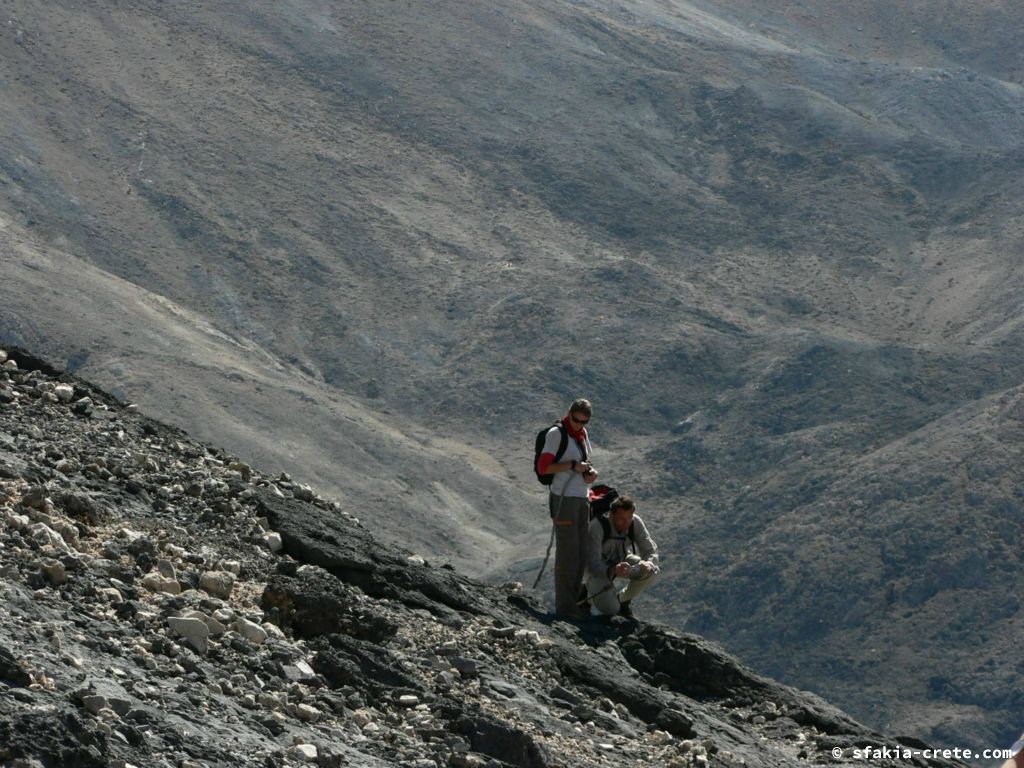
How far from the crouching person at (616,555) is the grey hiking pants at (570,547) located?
0.09 m

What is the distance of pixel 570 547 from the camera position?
12625mm

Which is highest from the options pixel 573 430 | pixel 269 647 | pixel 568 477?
pixel 573 430

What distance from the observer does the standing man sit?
12625 millimetres

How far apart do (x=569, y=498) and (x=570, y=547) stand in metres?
0.30

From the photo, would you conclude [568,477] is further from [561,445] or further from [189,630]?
[189,630]

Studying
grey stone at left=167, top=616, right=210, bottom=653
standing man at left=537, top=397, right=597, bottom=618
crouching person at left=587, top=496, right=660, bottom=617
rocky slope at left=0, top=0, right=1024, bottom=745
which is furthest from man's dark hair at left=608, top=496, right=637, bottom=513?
rocky slope at left=0, top=0, right=1024, bottom=745

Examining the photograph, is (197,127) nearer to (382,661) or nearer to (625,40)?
(625,40)

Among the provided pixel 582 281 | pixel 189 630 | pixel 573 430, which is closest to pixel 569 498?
pixel 573 430

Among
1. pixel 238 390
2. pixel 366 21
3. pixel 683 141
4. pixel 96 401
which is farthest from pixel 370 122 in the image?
pixel 96 401

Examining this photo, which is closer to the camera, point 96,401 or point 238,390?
point 96,401

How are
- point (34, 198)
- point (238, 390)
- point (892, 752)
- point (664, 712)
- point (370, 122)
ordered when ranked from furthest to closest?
point (370, 122), point (34, 198), point (238, 390), point (892, 752), point (664, 712)

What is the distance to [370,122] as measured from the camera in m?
69.9

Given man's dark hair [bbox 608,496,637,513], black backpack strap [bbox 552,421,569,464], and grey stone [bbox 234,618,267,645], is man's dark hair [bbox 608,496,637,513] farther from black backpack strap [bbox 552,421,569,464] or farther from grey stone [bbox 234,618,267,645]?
grey stone [bbox 234,618,267,645]

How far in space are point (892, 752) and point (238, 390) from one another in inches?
1582
